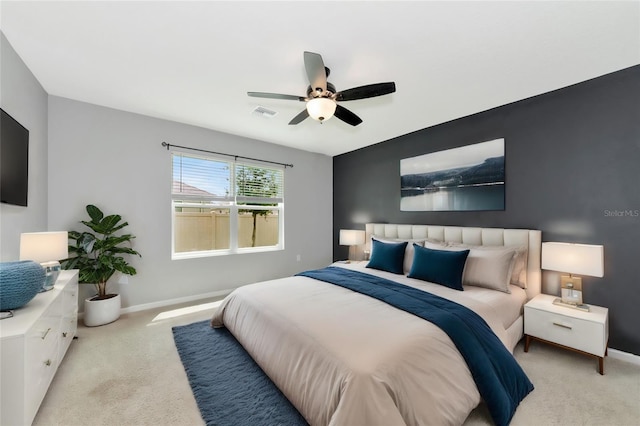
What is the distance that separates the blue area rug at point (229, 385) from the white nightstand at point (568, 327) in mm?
2262

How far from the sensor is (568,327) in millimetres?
2213

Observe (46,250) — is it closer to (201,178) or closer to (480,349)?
(201,178)

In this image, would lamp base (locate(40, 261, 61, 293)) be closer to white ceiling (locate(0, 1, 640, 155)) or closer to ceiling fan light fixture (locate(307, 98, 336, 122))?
white ceiling (locate(0, 1, 640, 155))

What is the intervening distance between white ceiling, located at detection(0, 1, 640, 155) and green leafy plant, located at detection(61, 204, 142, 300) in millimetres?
1450

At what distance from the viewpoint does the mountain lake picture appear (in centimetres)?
314

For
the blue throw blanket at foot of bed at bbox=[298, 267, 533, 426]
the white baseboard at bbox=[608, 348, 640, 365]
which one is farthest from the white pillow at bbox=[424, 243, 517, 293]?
the white baseboard at bbox=[608, 348, 640, 365]

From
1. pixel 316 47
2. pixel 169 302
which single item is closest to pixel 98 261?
pixel 169 302

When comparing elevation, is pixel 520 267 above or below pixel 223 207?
below

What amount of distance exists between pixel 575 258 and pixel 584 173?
90 centimetres

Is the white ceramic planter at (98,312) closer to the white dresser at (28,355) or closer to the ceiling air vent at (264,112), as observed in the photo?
the white dresser at (28,355)

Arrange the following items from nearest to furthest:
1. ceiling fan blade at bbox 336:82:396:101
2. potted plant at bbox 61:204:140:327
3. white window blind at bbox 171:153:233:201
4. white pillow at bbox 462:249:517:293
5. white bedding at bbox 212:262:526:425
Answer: white bedding at bbox 212:262:526:425 < ceiling fan blade at bbox 336:82:396:101 < white pillow at bbox 462:249:517:293 < potted plant at bbox 61:204:140:327 < white window blind at bbox 171:153:233:201

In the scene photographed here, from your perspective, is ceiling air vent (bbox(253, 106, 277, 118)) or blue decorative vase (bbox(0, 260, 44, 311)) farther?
ceiling air vent (bbox(253, 106, 277, 118))

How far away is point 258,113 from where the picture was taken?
3293 millimetres

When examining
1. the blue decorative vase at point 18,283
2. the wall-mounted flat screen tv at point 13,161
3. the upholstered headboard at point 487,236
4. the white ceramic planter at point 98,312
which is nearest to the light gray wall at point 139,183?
the white ceramic planter at point 98,312
